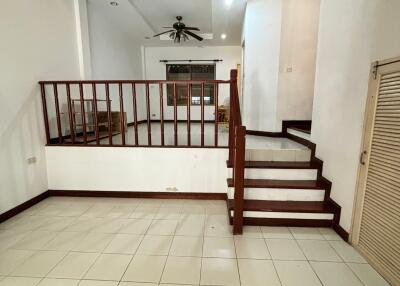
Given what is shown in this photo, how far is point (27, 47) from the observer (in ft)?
9.72

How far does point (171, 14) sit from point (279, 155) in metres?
4.65

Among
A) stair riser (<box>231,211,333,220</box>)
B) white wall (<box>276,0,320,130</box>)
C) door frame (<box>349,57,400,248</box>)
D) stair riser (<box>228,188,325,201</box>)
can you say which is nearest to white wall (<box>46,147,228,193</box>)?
stair riser (<box>228,188,325,201</box>)

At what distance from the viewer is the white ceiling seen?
488 centimetres

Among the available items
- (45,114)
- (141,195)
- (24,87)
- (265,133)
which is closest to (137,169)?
(141,195)

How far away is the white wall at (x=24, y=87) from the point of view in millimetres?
2637

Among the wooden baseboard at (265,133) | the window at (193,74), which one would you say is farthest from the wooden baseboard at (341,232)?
the window at (193,74)

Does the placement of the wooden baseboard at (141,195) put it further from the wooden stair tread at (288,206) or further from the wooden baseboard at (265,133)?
the wooden baseboard at (265,133)

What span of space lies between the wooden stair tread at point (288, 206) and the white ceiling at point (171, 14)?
4.12m

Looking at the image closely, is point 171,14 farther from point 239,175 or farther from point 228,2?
point 239,175

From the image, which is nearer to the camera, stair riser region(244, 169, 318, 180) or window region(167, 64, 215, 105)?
stair riser region(244, 169, 318, 180)

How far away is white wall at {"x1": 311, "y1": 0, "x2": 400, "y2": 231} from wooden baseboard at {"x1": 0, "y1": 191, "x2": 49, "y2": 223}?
386 cm

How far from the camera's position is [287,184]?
273cm

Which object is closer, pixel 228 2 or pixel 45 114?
pixel 45 114

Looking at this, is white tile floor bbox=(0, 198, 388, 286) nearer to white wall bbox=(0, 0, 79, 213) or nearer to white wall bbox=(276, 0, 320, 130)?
white wall bbox=(0, 0, 79, 213)
